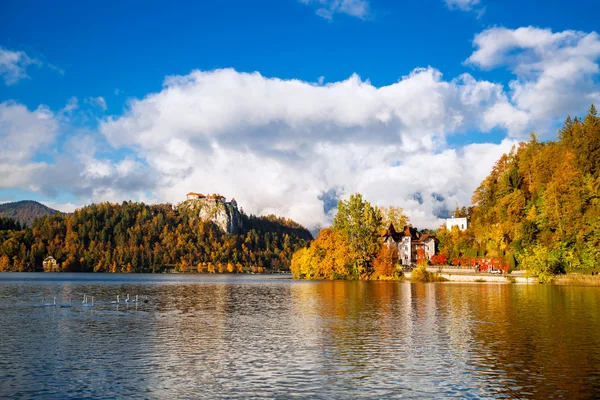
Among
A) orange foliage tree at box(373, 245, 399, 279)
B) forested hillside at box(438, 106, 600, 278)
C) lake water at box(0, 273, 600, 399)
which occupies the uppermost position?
forested hillside at box(438, 106, 600, 278)

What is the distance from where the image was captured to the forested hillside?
12062 cm

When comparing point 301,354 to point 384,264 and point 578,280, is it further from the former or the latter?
point 384,264

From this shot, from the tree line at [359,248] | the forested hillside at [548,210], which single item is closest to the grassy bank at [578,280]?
the forested hillside at [548,210]

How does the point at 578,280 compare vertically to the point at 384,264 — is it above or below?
below

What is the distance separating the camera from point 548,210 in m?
128

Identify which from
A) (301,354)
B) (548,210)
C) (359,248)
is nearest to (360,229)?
(359,248)

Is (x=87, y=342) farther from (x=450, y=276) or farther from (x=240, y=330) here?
(x=450, y=276)

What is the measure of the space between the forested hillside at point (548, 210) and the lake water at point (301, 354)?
219 feet

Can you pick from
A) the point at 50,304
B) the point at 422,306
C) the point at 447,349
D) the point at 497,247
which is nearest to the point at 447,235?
the point at 497,247

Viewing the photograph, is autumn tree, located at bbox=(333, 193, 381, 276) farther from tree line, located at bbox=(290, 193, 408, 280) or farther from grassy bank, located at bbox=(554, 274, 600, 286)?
grassy bank, located at bbox=(554, 274, 600, 286)

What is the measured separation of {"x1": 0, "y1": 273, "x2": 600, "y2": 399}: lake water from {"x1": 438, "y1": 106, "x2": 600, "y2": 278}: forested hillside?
219ft

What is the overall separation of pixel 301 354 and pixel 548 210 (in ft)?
357

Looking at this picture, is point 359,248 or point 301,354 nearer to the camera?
point 301,354

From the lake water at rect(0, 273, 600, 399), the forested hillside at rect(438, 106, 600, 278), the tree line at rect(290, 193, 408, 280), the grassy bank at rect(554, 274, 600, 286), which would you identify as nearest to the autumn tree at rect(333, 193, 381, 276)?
the tree line at rect(290, 193, 408, 280)
